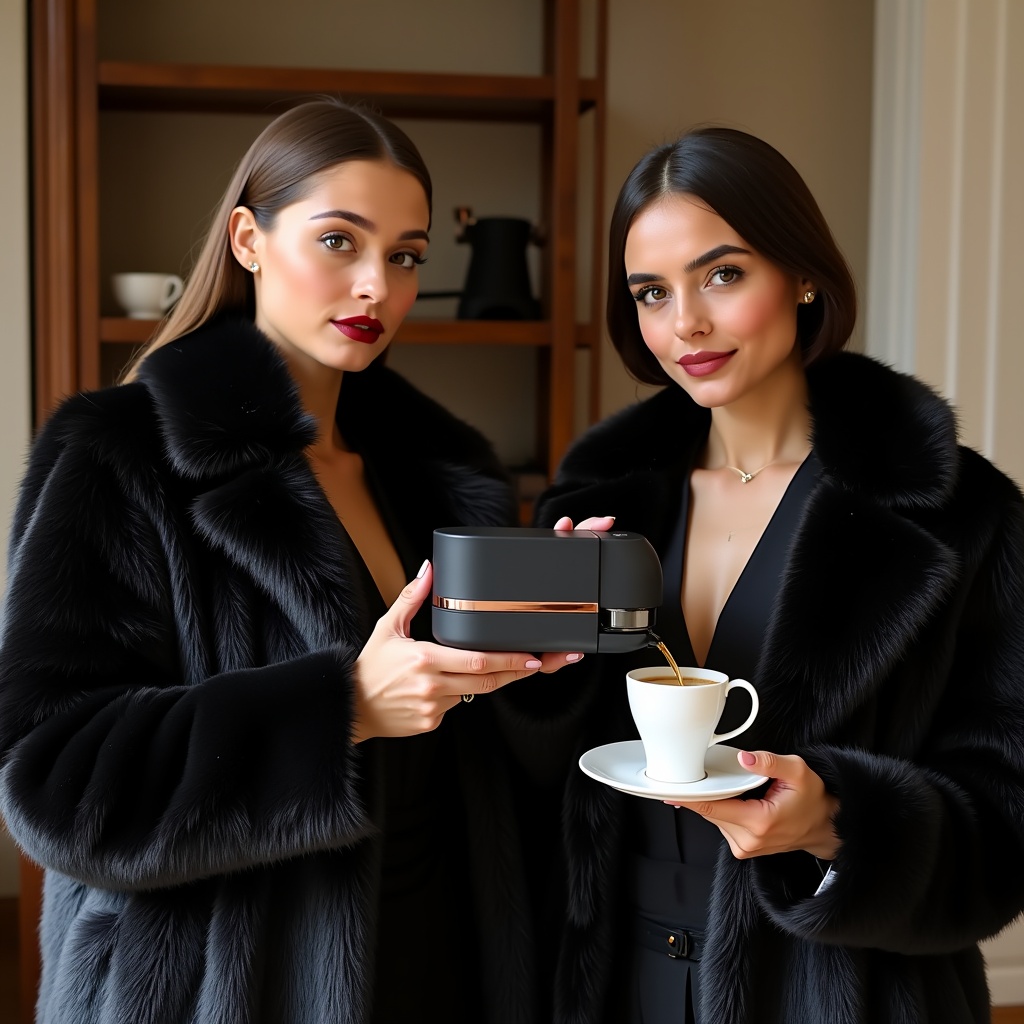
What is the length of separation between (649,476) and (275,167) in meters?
0.59

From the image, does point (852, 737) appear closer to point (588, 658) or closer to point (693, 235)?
point (588, 658)

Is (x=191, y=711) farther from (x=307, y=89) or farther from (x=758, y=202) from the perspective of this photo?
(x=307, y=89)

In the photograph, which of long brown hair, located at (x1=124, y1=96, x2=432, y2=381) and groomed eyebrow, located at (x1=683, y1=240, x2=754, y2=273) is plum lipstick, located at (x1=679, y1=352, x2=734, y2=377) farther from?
long brown hair, located at (x1=124, y1=96, x2=432, y2=381)

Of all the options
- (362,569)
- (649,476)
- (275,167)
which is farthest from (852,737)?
(275,167)

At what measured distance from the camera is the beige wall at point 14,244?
2.24 metres

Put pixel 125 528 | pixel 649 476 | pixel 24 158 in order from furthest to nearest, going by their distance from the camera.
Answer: pixel 24 158 → pixel 649 476 → pixel 125 528

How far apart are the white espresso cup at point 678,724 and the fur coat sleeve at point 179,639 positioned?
295mm

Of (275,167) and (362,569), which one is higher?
(275,167)

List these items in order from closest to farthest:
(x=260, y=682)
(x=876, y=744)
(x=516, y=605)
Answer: (x=516, y=605) < (x=260, y=682) < (x=876, y=744)

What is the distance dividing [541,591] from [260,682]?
32 centimetres

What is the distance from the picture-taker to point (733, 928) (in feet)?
3.94

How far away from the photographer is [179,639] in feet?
3.95

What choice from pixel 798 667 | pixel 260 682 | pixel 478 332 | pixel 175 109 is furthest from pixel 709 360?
pixel 175 109

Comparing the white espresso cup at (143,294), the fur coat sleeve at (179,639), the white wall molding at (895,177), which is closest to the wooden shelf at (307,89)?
the white espresso cup at (143,294)
